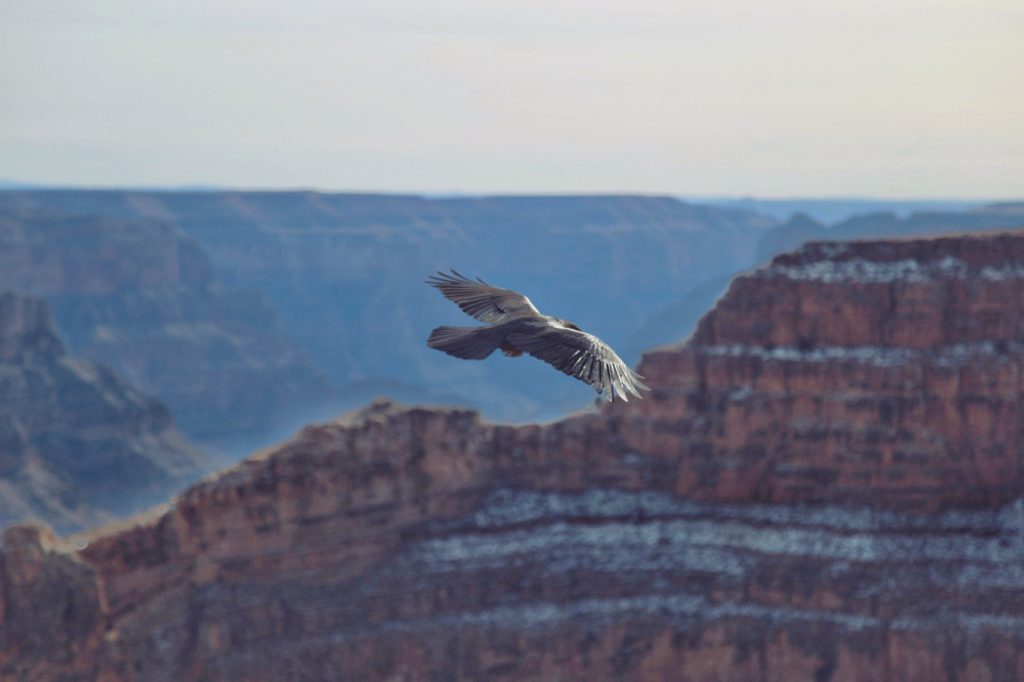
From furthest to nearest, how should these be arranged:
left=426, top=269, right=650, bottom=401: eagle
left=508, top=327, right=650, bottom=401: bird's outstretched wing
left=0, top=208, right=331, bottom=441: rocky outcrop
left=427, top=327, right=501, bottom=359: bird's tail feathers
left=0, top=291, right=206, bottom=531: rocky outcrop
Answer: left=0, top=208, right=331, bottom=441: rocky outcrop
left=0, top=291, right=206, bottom=531: rocky outcrop
left=427, top=327, right=501, bottom=359: bird's tail feathers
left=426, top=269, right=650, bottom=401: eagle
left=508, top=327, right=650, bottom=401: bird's outstretched wing

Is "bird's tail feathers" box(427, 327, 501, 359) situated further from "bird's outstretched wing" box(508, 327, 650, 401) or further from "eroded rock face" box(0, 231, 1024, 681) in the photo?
"eroded rock face" box(0, 231, 1024, 681)

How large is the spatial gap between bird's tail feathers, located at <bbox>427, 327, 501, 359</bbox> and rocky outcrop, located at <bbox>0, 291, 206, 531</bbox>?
109m

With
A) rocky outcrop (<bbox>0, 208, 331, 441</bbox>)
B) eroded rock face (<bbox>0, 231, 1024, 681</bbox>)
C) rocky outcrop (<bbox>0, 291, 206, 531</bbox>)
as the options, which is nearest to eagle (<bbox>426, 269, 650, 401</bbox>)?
eroded rock face (<bbox>0, 231, 1024, 681</bbox>)

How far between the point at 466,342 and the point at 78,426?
120515 mm

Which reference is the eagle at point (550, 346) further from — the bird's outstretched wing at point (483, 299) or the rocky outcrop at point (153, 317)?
the rocky outcrop at point (153, 317)

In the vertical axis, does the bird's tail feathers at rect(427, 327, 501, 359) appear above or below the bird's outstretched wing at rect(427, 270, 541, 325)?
below

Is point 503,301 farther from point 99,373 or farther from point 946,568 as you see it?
point 99,373

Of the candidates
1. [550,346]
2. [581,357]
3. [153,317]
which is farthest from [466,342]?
[153,317]

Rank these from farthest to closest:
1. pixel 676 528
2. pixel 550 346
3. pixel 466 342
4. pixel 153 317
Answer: pixel 153 317 → pixel 676 528 → pixel 466 342 → pixel 550 346

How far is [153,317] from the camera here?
182 m

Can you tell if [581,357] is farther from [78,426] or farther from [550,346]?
[78,426]

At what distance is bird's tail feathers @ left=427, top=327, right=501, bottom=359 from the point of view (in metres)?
23.4

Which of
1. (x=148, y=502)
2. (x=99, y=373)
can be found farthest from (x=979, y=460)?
(x=99, y=373)

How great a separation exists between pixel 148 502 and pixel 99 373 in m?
18.0
